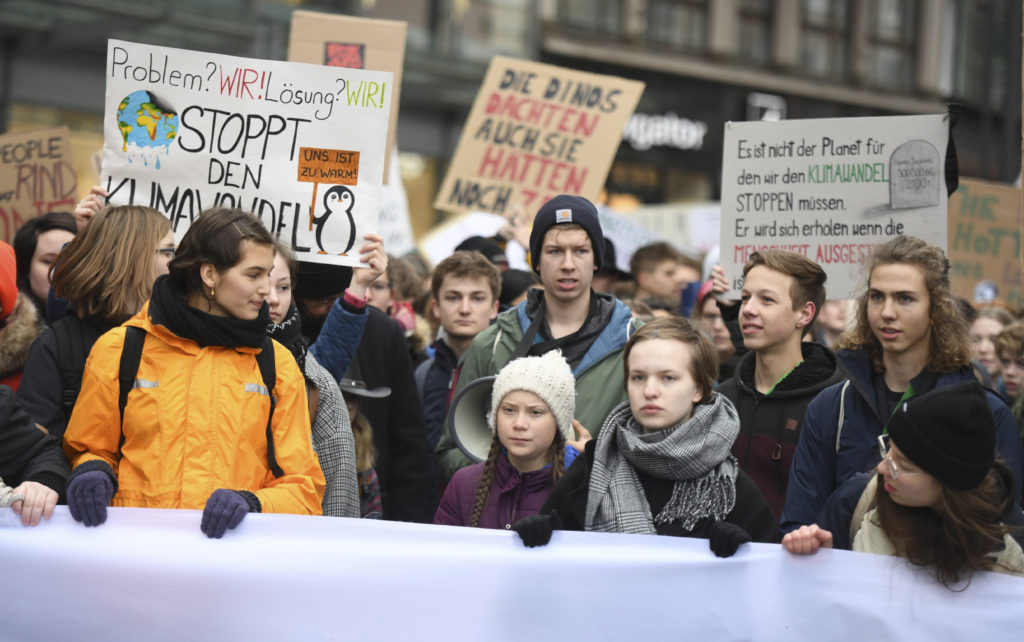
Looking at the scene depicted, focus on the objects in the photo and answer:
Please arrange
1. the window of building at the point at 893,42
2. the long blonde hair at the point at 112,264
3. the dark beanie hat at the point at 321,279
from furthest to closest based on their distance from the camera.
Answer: the window of building at the point at 893,42, the dark beanie hat at the point at 321,279, the long blonde hair at the point at 112,264

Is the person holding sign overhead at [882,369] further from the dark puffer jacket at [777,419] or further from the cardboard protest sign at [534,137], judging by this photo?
the cardboard protest sign at [534,137]

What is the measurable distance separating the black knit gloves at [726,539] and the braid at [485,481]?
87 centimetres

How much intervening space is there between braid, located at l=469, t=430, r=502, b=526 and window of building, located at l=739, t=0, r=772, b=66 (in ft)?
65.5

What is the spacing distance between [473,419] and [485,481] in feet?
1.75

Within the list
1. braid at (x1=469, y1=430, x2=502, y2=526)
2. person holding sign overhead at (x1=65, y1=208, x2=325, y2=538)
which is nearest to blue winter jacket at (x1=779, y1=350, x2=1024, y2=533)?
braid at (x1=469, y1=430, x2=502, y2=526)

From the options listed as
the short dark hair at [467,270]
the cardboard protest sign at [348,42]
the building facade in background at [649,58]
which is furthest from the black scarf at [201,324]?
the building facade in background at [649,58]

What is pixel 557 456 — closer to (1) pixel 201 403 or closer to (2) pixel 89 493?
(1) pixel 201 403

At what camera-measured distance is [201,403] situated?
3260 mm

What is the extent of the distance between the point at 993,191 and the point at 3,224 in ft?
20.5

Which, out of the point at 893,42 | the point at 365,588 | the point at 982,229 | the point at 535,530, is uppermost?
the point at 893,42

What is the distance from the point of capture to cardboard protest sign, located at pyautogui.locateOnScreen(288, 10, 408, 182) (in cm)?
669

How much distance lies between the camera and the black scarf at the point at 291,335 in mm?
3947

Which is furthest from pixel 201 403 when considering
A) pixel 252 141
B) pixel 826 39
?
pixel 826 39

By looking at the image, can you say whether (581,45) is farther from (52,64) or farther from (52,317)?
(52,317)
